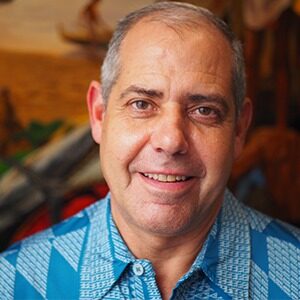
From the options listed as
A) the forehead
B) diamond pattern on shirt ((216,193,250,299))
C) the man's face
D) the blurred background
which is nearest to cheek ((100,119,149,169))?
the man's face

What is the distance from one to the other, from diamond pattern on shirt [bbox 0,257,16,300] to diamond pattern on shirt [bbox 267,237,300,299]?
2.09ft

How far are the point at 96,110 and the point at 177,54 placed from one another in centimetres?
30

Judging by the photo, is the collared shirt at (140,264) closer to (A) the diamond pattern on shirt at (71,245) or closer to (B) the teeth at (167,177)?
(A) the diamond pattern on shirt at (71,245)

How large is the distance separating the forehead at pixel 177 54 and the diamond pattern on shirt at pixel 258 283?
0.44m

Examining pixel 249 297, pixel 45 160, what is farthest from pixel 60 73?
pixel 249 297

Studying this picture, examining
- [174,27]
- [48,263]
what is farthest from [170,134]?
[48,263]

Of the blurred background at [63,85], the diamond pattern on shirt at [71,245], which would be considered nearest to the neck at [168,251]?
the diamond pattern on shirt at [71,245]

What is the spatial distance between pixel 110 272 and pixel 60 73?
937 millimetres

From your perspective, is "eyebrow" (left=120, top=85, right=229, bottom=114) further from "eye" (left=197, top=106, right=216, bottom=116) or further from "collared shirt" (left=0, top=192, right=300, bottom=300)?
"collared shirt" (left=0, top=192, right=300, bottom=300)

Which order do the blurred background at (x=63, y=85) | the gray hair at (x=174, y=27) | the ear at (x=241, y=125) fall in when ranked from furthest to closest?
the blurred background at (x=63, y=85) < the ear at (x=241, y=125) < the gray hair at (x=174, y=27)

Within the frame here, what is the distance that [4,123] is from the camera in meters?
2.11

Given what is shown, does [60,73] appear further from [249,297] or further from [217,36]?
[249,297]

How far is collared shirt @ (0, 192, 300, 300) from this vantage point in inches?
55.4

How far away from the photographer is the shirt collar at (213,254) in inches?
55.7
